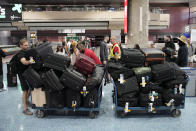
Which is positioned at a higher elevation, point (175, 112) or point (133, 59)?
point (133, 59)

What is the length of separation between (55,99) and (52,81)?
0.47 m

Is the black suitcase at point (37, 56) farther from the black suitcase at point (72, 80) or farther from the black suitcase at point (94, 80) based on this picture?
the black suitcase at point (94, 80)

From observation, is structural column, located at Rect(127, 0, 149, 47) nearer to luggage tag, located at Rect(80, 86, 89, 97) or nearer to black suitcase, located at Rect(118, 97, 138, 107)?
black suitcase, located at Rect(118, 97, 138, 107)

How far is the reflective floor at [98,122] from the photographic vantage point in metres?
3.82

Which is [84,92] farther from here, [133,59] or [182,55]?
[182,55]

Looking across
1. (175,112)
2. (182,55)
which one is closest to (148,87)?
(175,112)

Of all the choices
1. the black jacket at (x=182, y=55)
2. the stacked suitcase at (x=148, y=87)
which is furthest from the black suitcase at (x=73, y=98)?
the black jacket at (x=182, y=55)

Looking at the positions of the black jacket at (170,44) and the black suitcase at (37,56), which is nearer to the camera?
the black suitcase at (37,56)

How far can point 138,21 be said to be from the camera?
7824 millimetres

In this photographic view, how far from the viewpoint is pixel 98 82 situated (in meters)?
4.11

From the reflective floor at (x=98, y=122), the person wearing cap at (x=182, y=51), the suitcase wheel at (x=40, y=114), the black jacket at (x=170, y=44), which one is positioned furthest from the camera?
the black jacket at (x=170, y=44)

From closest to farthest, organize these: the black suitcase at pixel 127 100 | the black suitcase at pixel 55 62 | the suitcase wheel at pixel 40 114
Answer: the black suitcase at pixel 55 62 < the black suitcase at pixel 127 100 < the suitcase wheel at pixel 40 114

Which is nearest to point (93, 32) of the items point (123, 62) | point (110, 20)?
point (110, 20)

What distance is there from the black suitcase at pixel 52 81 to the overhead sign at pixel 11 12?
8.04 m
